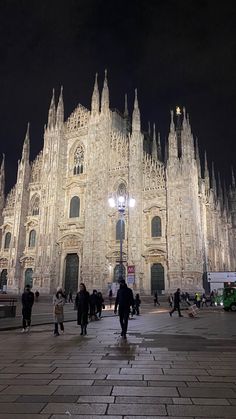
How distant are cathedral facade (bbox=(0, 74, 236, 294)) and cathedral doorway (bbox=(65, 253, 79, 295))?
0.11 metres

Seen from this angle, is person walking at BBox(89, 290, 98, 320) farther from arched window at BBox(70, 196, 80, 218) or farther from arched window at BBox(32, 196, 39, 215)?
arched window at BBox(32, 196, 39, 215)

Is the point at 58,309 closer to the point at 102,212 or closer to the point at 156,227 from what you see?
the point at 156,227

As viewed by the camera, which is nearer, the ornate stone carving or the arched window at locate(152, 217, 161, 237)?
the arched window at locate(152, 217, 161, 237)

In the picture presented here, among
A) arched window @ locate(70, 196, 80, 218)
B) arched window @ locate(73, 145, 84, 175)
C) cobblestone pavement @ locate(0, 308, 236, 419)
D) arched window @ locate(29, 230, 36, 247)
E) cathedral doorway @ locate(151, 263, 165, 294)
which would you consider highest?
arched window @ locate(73, 145, 84, 175)

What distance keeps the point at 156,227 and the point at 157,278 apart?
5155 mm

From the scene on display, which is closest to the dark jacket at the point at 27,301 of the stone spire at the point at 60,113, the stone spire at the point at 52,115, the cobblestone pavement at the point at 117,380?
the cobblestone pavement at the point at 117,380

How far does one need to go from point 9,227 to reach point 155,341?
38873mm

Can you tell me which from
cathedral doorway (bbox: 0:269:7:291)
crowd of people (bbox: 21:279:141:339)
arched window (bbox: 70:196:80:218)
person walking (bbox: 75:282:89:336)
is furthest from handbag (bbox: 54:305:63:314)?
cathedral doorway (bbox: 0:269:7:291)

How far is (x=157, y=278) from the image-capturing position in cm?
3562

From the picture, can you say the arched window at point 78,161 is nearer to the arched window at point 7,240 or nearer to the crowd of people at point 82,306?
the arched window at point 7,240

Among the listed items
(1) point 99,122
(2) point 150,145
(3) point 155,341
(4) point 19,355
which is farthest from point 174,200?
(4) point 19,355

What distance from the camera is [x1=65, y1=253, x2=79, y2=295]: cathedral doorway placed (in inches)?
1565

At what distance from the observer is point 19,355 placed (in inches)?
275

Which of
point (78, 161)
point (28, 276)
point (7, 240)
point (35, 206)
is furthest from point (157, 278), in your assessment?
point (7, 240)
